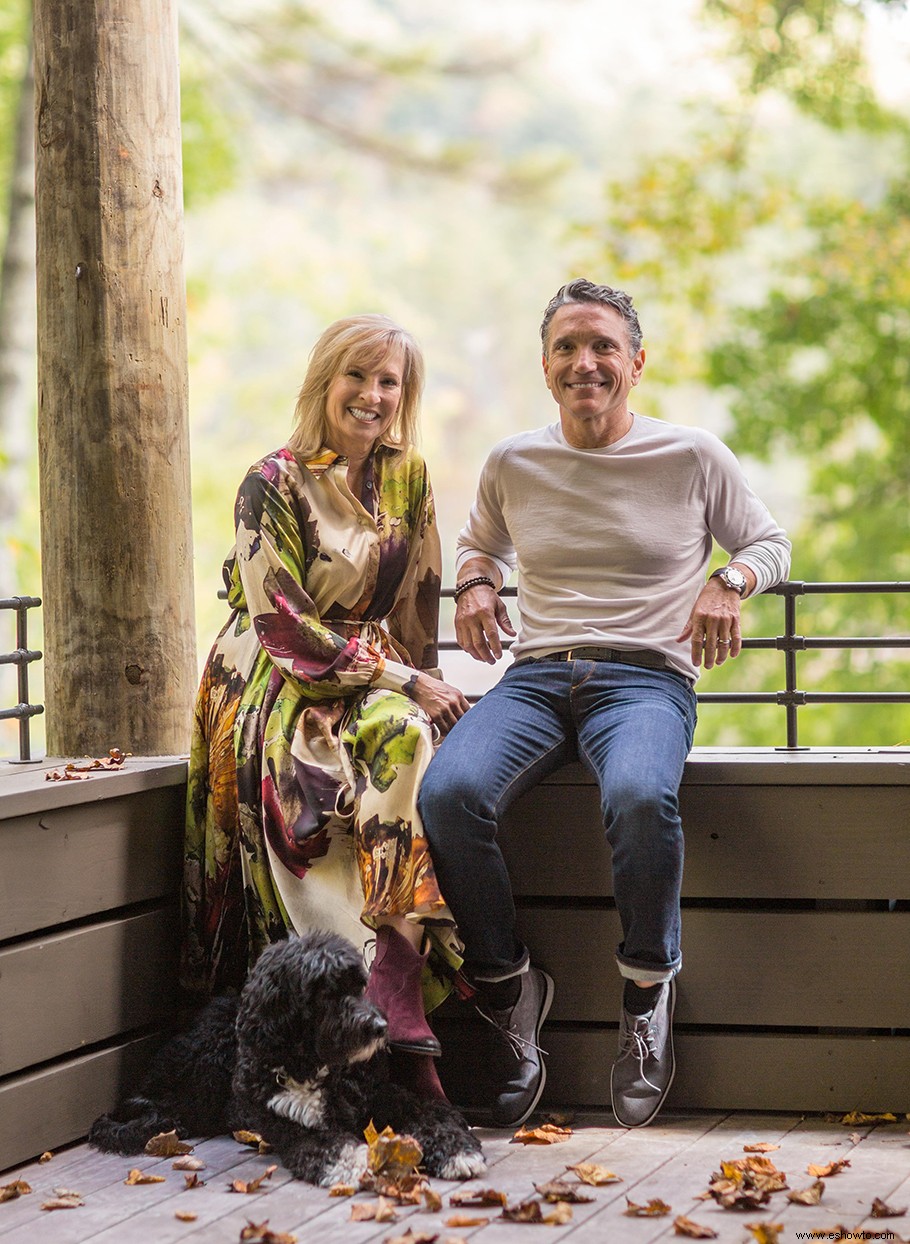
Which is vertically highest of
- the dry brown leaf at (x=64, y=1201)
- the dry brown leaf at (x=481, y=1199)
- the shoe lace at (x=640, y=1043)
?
the shoe lace at (x=640, y=1043)

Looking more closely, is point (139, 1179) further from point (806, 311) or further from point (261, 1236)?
point (806, 311)

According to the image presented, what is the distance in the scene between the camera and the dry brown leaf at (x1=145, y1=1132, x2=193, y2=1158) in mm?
2986

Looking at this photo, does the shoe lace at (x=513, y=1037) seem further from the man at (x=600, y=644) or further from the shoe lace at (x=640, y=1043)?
the shoe lace at (x=640, y=1043)

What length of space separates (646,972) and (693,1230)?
0.57 metres

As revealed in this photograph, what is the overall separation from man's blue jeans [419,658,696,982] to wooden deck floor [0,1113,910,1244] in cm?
38

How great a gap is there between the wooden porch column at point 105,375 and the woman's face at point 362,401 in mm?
437

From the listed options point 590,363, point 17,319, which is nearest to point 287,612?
point 590,363

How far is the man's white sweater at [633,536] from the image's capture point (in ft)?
10.7

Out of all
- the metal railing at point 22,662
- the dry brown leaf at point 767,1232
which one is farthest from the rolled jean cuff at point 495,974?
the metal railing at point 22,662

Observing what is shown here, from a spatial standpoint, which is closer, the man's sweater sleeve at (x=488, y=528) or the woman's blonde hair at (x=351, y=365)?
the woman's blonde hair at (x=351, y=365)

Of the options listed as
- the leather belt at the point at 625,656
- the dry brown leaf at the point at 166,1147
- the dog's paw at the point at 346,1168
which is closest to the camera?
the dog's paw at the point at 346,1168

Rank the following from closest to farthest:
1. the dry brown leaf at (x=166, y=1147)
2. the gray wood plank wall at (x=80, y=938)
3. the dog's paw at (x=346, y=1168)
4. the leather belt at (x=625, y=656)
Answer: the dog's paw at (x=346, y=1168), the gray wood plank wall at (x=80, y=938), the dry brown leaf at (x=166, y=1147), the leather belt at (x=625, y=656)

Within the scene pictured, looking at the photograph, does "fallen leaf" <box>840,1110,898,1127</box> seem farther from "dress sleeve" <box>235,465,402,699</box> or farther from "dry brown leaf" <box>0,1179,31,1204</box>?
"dry brown leaf" <box>0,1179,31,1204</box>

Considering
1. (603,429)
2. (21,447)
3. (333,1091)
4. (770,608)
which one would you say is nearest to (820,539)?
(770,608)
